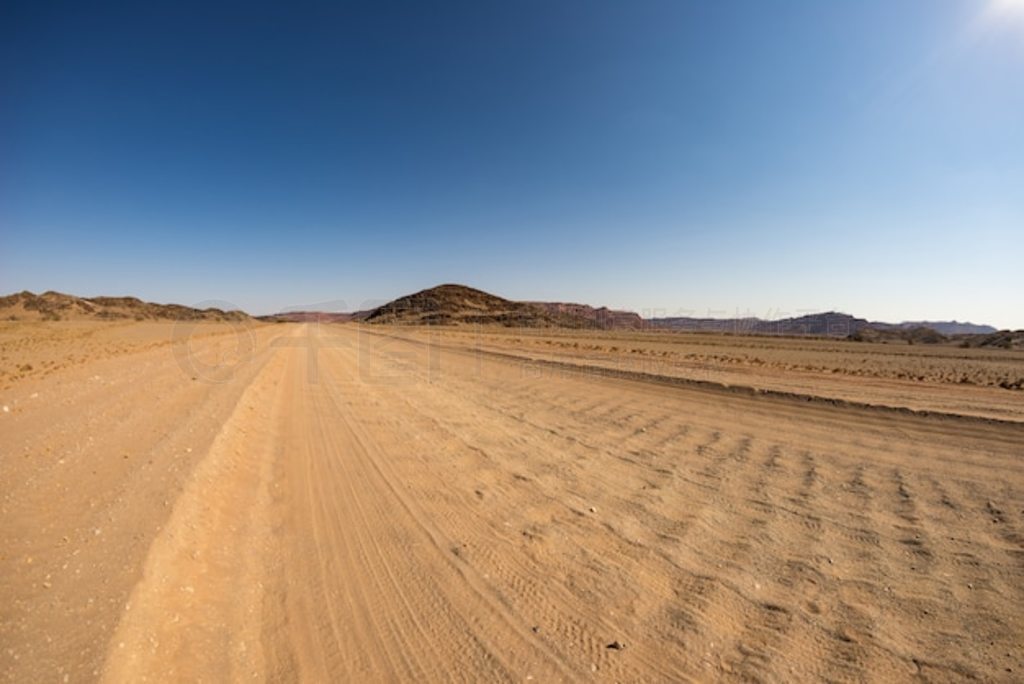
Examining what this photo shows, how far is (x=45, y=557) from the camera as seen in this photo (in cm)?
339

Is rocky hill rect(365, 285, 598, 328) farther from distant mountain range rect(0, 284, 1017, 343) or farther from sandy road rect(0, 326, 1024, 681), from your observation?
sandy road rect(0, 326, 1024, 681)

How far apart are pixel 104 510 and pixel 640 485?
239 inches

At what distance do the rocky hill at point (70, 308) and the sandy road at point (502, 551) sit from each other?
79.1 metres

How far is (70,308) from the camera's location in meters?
70.8

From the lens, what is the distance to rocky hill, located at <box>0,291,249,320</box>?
6194cm

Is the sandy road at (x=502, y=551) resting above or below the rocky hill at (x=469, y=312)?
below

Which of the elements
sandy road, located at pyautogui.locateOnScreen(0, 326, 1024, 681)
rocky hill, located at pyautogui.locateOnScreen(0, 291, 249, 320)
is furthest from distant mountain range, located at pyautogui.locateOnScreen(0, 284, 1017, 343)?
sandy road, located at pyautogui.locateOnScreen(0, 326, 1024, 681)

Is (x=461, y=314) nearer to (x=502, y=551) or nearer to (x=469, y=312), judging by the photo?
(x=469, y=312)

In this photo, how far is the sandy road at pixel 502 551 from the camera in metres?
2.90

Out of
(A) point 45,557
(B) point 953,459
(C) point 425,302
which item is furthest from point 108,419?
(C) point 425,302

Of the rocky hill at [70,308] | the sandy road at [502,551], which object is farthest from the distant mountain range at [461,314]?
Answer: the sandy road at [502,551]

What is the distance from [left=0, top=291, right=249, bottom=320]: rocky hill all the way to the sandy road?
79098 mm

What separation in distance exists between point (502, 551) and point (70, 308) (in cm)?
9973

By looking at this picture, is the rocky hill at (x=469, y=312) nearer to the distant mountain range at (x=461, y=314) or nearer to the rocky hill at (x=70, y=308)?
the distant mountain range at (x=461, y=314)
